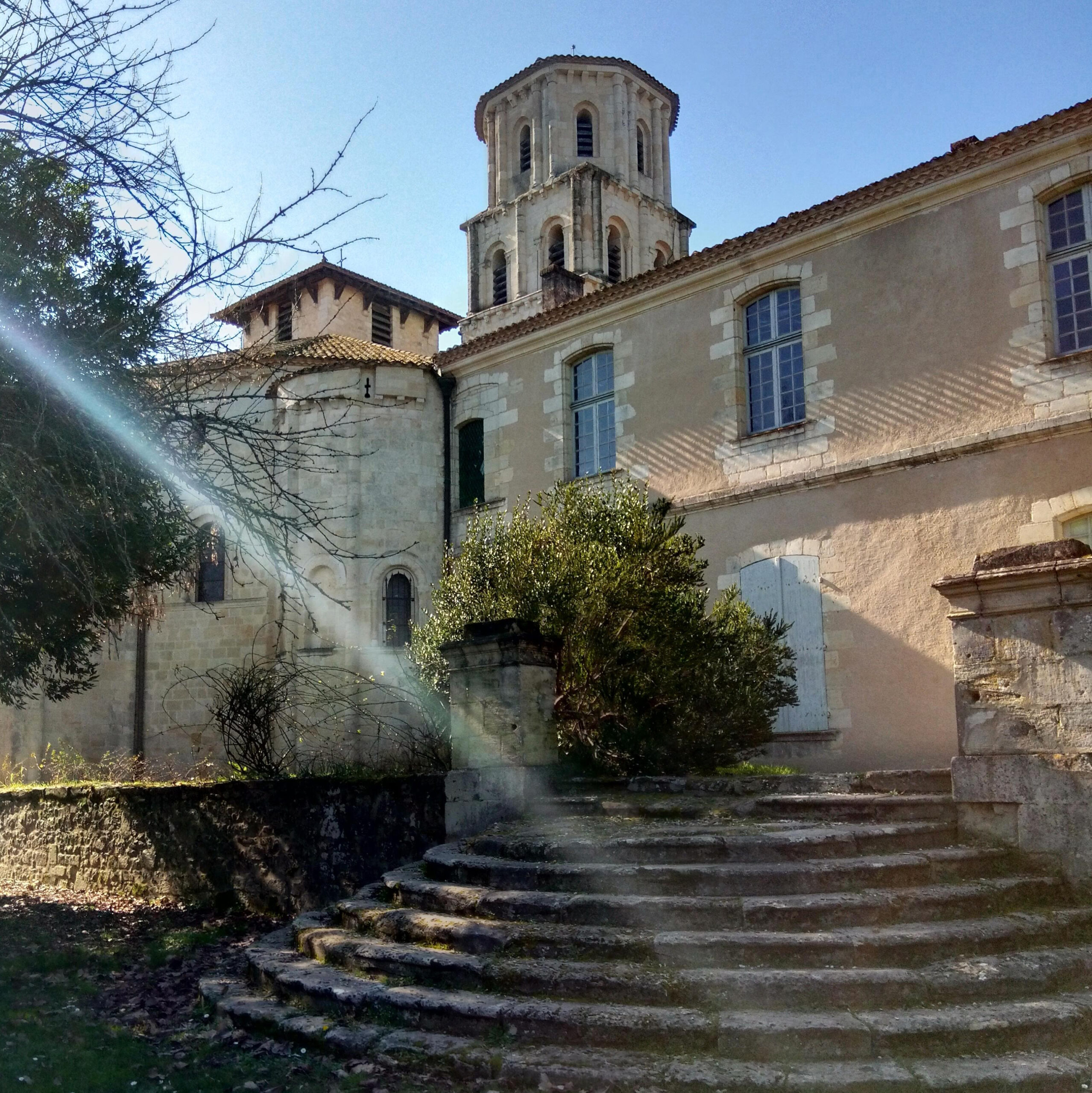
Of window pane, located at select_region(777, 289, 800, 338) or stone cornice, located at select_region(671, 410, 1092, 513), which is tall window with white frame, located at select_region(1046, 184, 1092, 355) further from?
window pane, located at select_region(777, 289, 800, 338)

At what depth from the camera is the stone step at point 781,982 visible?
16.1 ft

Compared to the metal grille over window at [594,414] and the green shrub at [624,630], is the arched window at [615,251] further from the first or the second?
the green shrub at [624,630]

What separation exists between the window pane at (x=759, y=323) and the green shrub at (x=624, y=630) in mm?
4766

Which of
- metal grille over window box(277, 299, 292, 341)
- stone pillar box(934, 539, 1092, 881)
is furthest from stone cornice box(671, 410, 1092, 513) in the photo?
metal grille over window box(277, 299, 292, 341)

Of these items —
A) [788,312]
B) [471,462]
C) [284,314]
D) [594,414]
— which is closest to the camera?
[788,312]

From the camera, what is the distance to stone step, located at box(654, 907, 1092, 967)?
16.9 ft

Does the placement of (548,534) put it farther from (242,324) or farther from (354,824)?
(242,324)

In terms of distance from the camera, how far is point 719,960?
17.1 ft

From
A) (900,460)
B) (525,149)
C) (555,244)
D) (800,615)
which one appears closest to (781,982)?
(800,615)

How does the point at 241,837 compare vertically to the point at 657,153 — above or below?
below

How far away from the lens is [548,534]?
9602 mm

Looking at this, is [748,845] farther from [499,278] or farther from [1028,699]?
[499,278]

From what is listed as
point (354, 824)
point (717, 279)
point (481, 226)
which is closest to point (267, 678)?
point (354, 824)

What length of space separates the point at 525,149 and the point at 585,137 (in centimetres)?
178
